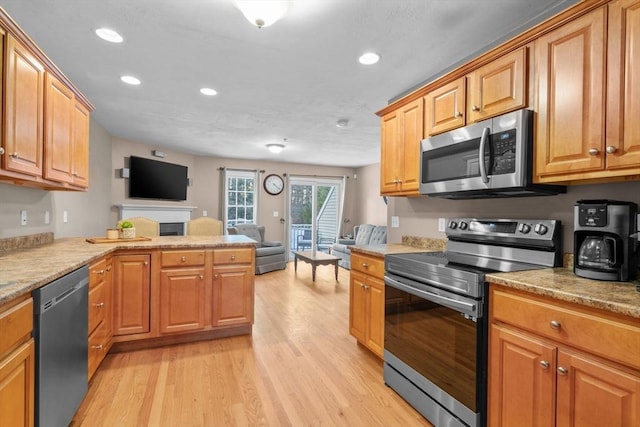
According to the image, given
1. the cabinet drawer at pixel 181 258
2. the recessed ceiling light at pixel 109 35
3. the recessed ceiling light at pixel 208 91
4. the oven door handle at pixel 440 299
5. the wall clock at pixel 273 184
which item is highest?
the recessed ceiling light at pixel 109 35

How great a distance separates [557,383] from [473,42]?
2.13m

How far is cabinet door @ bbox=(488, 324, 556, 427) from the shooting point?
1.33 m

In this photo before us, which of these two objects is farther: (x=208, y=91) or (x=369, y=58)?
(x=208, y=91)

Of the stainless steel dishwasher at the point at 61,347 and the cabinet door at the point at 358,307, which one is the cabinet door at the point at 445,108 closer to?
the cabinet door at the point at 358,307

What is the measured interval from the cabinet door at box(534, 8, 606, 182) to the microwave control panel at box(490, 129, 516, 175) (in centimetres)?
11

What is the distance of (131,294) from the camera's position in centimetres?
270

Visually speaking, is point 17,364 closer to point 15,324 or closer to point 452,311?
point 15,324

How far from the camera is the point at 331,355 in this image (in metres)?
2.73

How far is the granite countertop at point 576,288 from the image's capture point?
1.12 meters

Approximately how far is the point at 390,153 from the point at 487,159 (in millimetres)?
1046

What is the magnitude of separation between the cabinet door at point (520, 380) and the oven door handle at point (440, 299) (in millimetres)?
129

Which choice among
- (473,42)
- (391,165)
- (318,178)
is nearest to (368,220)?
(318,178)

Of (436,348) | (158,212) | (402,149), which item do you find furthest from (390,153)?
(158,212)

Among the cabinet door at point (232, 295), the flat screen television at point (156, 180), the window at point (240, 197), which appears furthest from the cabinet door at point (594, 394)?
the window at point (240, 197)
